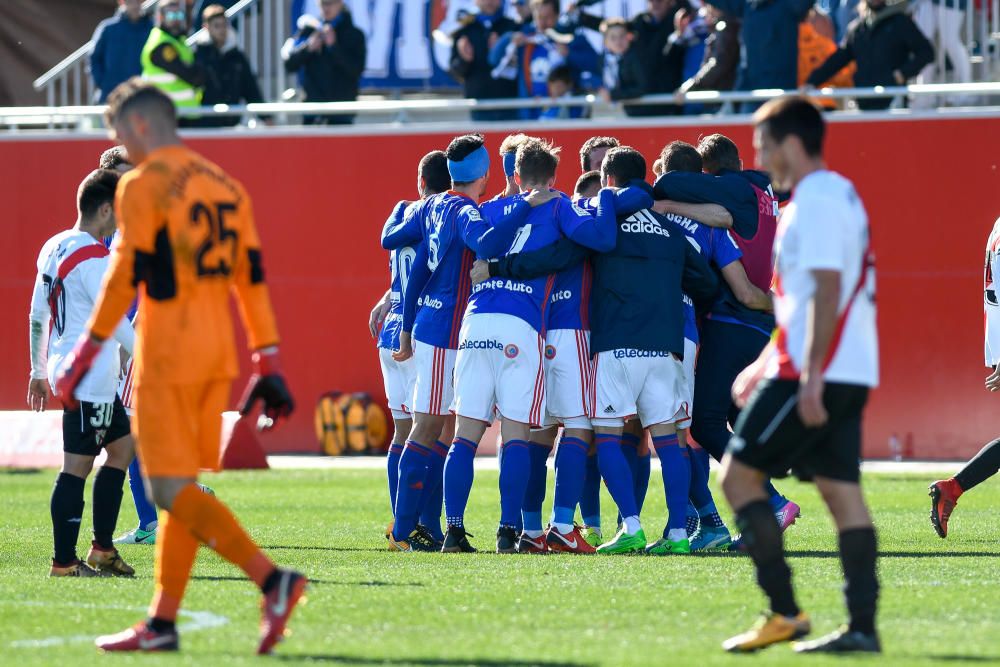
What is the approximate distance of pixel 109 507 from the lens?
9.12 m

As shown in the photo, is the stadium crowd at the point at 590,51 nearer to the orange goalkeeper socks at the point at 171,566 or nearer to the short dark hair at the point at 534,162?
the short dark hair at the point at 534,162

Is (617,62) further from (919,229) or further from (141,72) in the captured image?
(141,72)

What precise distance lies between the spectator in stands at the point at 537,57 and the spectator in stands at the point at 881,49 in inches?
103

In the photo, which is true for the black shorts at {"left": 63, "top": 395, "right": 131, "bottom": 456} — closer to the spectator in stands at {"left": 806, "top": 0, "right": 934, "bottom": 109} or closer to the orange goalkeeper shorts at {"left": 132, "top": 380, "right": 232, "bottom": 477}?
the orange goalkeeper shorts at {"left": 132, "top": 380, "right": 232, "bottom": 477}

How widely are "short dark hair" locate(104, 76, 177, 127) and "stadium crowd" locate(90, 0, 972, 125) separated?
11.1 meters

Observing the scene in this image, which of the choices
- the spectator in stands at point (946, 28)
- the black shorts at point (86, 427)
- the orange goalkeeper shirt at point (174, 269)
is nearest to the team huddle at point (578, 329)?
the black shorts at point (86, 427)

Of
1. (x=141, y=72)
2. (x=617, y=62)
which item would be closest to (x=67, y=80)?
(x=141, y=72)

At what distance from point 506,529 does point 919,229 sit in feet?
29.7

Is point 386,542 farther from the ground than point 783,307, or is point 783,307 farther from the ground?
point 783,307

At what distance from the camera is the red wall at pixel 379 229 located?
1758 centimetres

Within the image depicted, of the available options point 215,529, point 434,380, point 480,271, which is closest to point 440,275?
point 480,271

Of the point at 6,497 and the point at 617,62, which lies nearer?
the point at 6,497

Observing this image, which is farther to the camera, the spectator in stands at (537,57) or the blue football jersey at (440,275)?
the spectator in stands at (537,57)

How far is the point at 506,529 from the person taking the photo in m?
10.1
